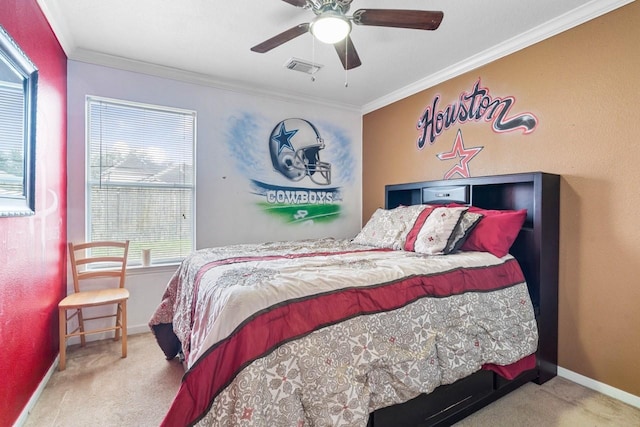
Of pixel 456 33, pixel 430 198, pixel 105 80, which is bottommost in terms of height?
pixel 430 198

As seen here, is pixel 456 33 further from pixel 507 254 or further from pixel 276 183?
pixel 276 183

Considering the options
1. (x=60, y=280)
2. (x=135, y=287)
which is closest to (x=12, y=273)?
(x=60, y=280)

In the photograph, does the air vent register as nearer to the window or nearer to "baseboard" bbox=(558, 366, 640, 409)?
the window

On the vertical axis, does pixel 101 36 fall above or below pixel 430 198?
above

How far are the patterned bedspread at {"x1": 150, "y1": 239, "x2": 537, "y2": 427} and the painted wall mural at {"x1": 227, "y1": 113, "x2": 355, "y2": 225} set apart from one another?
1616 mm

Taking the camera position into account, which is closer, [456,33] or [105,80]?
[456,33]

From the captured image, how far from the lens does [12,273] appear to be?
5.21 feet

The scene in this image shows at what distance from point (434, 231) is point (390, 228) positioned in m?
0.48

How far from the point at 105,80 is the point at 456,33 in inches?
119

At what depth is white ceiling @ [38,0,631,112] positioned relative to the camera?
2100mm

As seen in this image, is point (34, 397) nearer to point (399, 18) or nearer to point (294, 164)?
point (294, 164)

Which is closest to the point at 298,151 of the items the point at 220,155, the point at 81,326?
the point at 220,155

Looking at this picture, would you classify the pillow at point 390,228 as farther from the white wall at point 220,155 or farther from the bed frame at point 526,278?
the white wall at point 220,155

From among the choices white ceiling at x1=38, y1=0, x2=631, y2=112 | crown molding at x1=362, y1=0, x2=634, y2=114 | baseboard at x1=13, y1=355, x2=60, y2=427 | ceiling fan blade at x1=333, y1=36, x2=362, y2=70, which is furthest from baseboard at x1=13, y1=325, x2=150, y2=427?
crown molding at x1=362, y1=0, x2=634, y2=114
